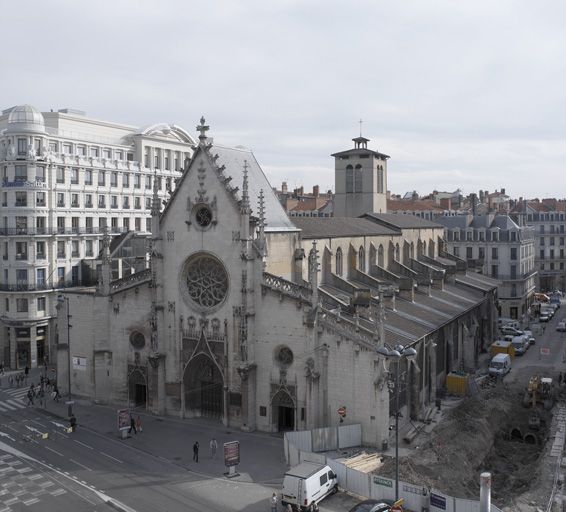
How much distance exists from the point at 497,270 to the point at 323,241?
47.9 m

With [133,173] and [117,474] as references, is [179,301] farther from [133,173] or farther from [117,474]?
[133,173]

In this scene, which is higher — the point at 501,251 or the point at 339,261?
the point at 339,261

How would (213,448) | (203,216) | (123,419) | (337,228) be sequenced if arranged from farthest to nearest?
(337,228), (203,216), (123,419), (213,448)

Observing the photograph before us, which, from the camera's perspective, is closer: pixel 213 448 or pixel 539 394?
pixel 213 448

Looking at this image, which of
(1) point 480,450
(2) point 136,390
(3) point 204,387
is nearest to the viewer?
(1) point 480,450

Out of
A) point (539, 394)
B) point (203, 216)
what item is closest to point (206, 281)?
point (203, 216)

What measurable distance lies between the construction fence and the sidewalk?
1.55 m

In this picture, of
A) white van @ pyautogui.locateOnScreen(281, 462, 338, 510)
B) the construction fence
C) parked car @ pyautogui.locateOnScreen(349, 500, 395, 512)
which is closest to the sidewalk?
the construction fence

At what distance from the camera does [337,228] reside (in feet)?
189

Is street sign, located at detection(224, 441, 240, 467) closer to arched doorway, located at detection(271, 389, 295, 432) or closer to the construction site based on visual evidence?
the construction site

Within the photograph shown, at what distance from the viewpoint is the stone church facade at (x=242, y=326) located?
130ft

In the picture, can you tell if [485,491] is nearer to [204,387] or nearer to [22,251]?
[204,387]

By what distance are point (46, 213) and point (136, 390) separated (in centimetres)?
2305

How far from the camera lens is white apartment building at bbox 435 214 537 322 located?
297 ft
